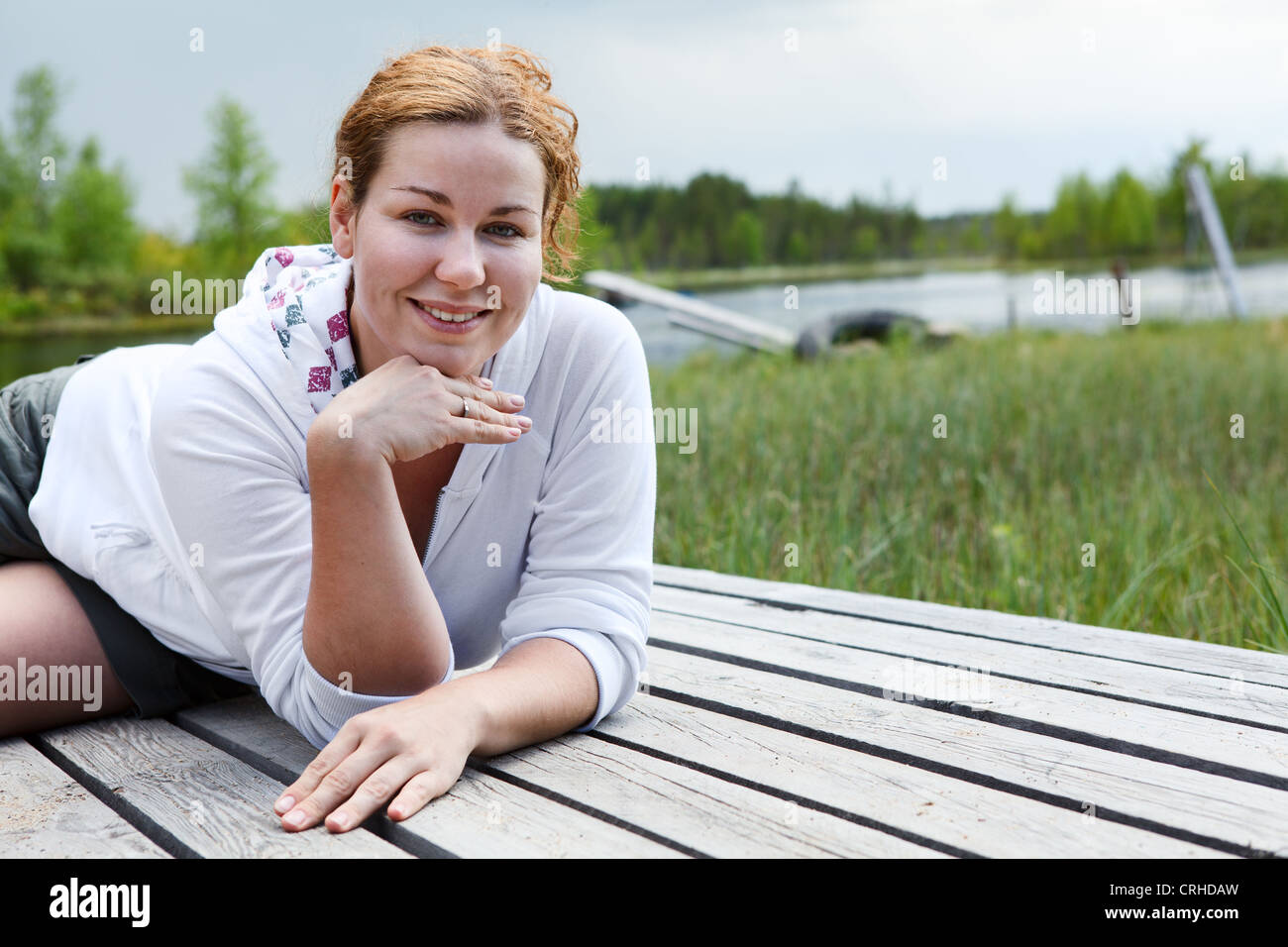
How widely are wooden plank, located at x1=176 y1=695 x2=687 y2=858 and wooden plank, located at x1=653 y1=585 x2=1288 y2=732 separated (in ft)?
2.98

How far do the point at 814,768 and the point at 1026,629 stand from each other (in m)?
0.88

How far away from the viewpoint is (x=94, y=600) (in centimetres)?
193

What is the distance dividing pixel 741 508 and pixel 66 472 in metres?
2.09

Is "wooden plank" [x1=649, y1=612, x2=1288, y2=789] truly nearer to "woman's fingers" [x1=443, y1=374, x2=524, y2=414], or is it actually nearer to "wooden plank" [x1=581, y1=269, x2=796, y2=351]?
"woman's fingers" [x1=443, y1=374, x2=524, y2=414]

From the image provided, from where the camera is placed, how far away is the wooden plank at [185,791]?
4.36 ft

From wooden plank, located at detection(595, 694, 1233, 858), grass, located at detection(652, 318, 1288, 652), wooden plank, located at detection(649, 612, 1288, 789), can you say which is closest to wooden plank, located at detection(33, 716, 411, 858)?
wooden plank, located at detection(595, 694, 1233, 858)

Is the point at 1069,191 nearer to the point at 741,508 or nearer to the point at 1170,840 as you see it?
the point at 741,508

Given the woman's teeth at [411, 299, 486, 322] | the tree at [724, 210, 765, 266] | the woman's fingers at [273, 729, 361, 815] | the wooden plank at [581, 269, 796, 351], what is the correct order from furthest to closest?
the tree at [724, 210, 765, 266] < the wooden plank at [581, 269, 796, 351] < the woman's teeth at [411, 299, 486, 322] < the woman's fingers at [273, 729, 361, 815]

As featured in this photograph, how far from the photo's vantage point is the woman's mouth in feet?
5.00

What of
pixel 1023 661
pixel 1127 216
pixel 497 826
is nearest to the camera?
pixel 497 826

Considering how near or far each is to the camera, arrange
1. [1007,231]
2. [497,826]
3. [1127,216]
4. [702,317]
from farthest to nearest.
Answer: [1127,216], [1007,231], [702,317], [497,826]

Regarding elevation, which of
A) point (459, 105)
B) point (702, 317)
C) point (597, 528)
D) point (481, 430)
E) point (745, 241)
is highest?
point (745, 241)

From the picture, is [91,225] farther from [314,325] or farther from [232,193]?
[314,325]

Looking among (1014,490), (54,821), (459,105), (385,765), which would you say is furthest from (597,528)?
(1014,490)
